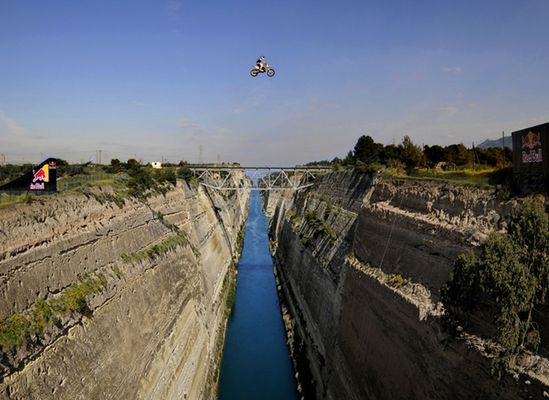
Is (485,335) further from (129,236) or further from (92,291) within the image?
(129,236)

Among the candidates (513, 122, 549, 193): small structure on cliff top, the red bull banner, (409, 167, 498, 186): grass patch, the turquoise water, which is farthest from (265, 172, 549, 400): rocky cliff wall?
the red bull banner

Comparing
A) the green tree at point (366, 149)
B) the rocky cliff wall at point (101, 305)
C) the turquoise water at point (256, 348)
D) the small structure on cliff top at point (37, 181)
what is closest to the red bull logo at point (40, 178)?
the small structure on cliff top at point (37, 181)

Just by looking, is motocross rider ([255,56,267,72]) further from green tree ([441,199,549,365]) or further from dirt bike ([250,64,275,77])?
green tree ([441,199,549,365])

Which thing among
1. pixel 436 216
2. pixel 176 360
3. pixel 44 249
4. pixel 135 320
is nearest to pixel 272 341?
pixel 176 360

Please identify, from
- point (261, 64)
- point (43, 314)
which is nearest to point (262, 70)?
point (261, 64)

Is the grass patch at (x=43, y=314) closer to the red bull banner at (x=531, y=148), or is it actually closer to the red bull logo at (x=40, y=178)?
the red bull logo at (x=40, y=178)

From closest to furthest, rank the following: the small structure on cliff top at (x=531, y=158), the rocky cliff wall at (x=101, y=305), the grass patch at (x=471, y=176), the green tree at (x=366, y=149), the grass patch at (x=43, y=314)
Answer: the grass patch at (x=43, y=314) → the rocky cliff wall at (x=101, y=305) → the small structure on cliff top at (x=531, y=158) → the grass patch at (x=471, y=176) → the green tree at (x=366, y=149)
